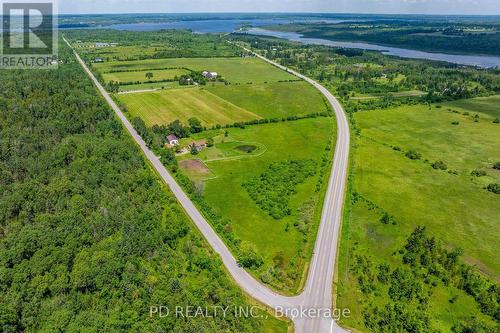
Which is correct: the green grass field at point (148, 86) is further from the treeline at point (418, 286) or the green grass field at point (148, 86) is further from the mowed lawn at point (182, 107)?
the treeline at point (418, 286)

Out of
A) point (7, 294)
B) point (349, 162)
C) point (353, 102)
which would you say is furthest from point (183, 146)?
point (353, 102)

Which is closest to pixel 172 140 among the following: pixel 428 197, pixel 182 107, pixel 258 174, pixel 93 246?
pixel 258 174

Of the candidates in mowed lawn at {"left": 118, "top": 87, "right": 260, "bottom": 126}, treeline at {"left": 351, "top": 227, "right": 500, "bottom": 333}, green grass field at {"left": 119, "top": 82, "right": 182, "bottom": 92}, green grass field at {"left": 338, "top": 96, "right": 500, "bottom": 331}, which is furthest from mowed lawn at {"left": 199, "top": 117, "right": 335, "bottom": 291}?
green grass field at {"left": 119, "top": 82, "right": 182, "bottom": 92}

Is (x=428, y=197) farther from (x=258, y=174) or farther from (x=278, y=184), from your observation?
(x=258, y=174)

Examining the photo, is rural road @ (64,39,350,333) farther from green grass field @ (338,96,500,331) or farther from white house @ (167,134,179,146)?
white house @ (167,134,179,146)

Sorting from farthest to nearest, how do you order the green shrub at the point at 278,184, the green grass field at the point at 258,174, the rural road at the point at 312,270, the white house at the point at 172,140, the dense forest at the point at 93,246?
the white house at the point at 172,140 < the green shrub at the point at 278,184 < the green grass field at the point at 258,174 < the rural road at the point at 312,270 < the dense forest at the point at 93,246

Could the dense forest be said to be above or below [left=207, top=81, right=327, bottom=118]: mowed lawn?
below

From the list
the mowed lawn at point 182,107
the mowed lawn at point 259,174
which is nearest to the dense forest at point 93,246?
the mowed lawn at point 259,174
